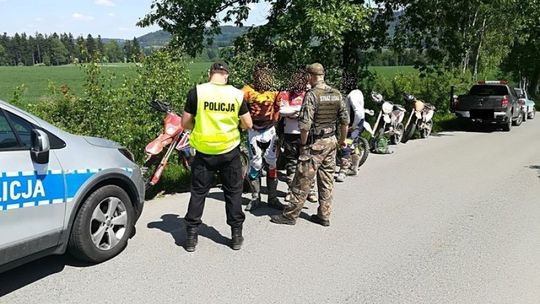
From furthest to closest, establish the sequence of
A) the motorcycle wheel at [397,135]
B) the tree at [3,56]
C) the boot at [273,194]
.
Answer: the tree at [3,56] → the motorcycle wheel at [397,135] → the boot at [273,194]

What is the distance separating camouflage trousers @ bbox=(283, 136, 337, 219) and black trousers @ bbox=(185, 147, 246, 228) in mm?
1003

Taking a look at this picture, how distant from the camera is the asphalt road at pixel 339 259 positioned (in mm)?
4297

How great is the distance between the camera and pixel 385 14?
646 inches

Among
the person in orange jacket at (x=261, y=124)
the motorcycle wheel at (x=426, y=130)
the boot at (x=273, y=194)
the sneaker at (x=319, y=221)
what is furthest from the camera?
the motorcycle wheel at (x=426, y=130)

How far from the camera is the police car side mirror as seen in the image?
4078mm

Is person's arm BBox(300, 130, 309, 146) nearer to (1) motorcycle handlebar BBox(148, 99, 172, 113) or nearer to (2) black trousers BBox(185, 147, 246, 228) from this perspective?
(2) black trousers BBox(185, 147, 246, 228)

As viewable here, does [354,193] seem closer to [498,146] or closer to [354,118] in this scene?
[354,118]

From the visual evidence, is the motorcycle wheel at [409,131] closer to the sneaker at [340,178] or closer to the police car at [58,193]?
the sneaker at [340,178]

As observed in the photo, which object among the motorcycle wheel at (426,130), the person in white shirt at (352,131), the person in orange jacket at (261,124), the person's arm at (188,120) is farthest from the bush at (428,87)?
the person's arm at (188,120)

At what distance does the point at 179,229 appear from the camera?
594 centimetres

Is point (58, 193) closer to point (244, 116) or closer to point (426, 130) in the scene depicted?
point (244, 116)

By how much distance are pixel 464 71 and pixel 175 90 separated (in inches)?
767

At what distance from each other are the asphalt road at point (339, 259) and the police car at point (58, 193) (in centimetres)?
33

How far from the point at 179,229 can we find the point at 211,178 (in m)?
1.02
